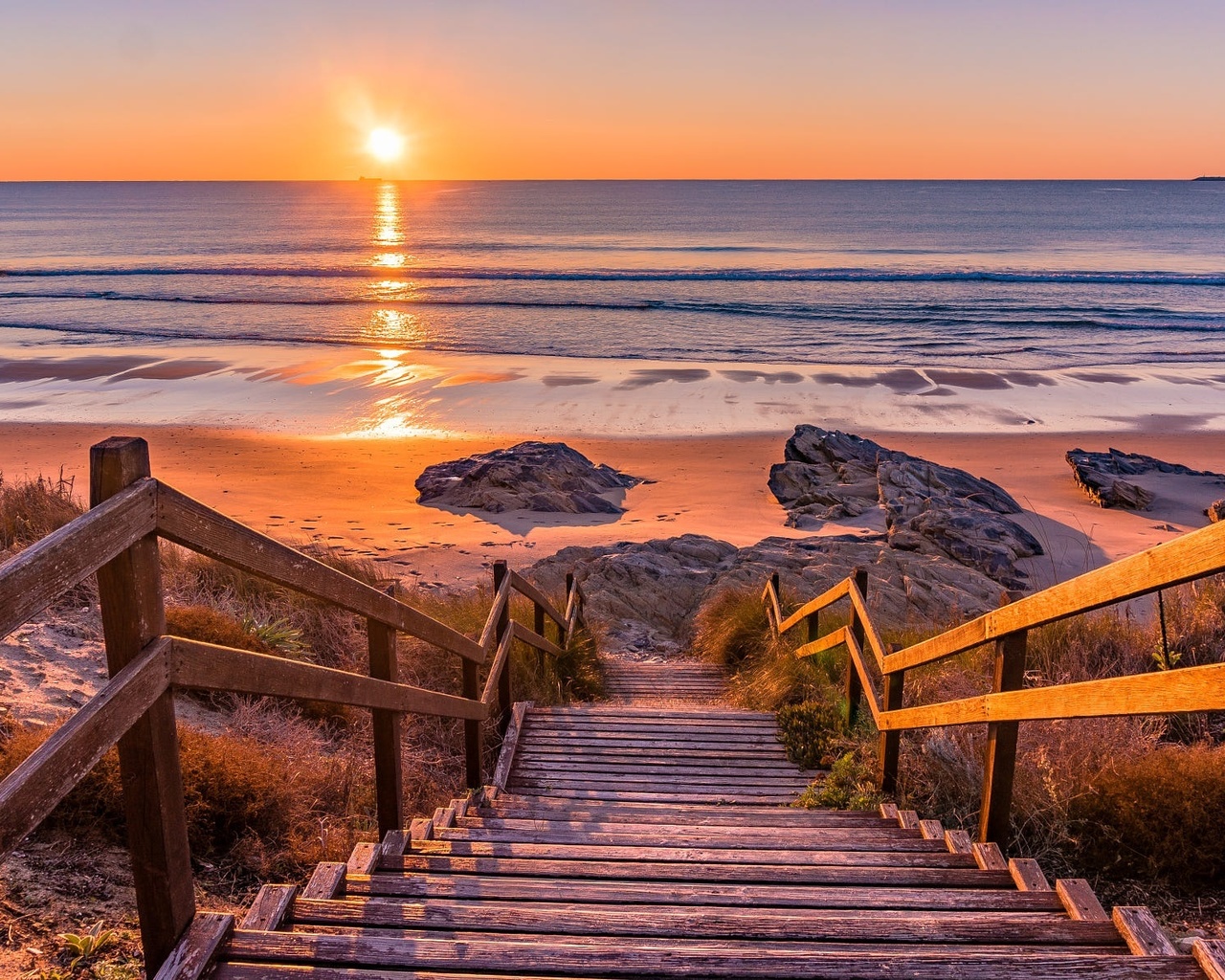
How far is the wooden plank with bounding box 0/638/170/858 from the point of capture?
1.74 m

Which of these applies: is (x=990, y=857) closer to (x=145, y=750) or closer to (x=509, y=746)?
(x=145, y=750)

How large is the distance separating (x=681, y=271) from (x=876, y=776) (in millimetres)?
55707

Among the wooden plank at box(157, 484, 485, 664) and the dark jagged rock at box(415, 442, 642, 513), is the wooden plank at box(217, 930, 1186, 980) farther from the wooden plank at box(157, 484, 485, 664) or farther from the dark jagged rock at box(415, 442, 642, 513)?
the dark jagged rock at box(415, 442, 642, 513)

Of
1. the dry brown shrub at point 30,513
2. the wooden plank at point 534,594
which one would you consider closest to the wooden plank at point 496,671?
the wooden plank at point 534,594

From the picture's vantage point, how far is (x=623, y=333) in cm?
3866

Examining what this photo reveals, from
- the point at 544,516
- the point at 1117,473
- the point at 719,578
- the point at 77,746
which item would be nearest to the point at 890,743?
the point at 77,746

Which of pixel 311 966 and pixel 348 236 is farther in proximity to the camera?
A: pixel 348 236

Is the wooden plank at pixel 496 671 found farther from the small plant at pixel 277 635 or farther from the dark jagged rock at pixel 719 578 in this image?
the dark jagged rock at pixel 719 578

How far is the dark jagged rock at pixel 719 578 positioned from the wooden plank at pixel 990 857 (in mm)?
7035

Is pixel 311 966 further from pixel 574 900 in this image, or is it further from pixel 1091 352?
pixel 1091 352

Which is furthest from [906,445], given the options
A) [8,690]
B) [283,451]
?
[8,690]

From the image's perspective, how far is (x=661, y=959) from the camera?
8.13 feet

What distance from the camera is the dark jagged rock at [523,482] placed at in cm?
1691

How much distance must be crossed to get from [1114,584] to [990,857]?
1467mm
